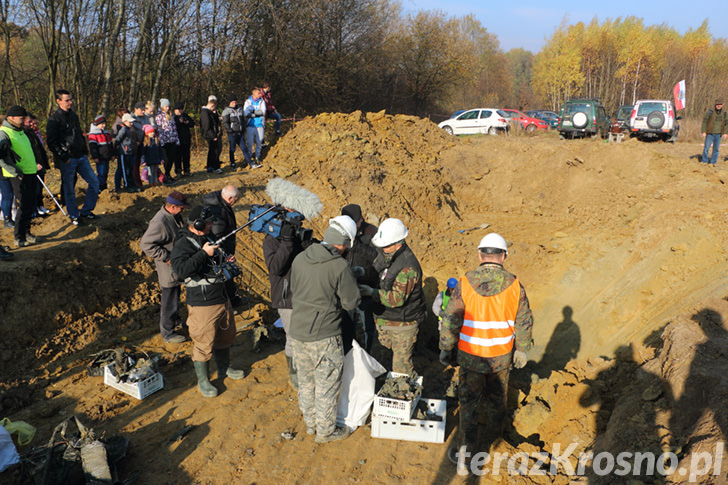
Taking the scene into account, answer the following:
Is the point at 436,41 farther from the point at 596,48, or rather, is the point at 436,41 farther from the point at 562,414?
the point at 562,414

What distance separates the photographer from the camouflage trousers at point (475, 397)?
4195mm

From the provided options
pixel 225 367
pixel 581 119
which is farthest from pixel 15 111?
pixel 581 119

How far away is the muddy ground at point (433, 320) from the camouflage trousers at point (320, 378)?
28cm

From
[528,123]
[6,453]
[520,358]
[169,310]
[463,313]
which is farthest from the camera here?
[528,123]

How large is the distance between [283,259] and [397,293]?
3.86 ft

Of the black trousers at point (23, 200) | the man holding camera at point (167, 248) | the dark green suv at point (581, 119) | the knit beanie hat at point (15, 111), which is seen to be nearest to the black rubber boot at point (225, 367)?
the man holding camera at point (167, 248)

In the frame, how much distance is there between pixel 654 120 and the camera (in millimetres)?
17641

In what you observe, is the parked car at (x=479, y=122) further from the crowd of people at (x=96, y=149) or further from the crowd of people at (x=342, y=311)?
the crowd of people at (x=342, y=311)

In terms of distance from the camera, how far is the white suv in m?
17.6

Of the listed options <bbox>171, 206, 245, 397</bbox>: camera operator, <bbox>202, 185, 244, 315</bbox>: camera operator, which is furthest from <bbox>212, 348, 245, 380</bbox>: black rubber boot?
<bbox>202, 185, 244, 315</bbox>: camera operator

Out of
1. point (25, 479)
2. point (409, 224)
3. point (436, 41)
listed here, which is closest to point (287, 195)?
point (25, 479)

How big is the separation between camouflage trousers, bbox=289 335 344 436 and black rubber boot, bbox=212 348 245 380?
1288 millimetres

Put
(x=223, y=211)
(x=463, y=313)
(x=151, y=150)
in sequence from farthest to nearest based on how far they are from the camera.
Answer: (x=151, y=150) → (x=223, y=211) → (x=463, y=313)

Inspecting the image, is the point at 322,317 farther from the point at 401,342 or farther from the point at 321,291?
the point at 401,342
